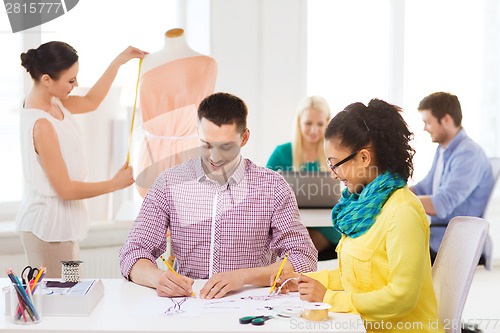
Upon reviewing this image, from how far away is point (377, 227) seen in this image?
1.96 m

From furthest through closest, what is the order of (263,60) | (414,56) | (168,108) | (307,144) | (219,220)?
(414,56) < (263,60) < (307,144) < (168,108) < (219,220)

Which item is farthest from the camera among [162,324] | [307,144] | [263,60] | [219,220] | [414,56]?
[414,56]

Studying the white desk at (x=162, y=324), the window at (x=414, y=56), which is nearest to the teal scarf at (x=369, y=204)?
the white desk at (x=162, y=324)

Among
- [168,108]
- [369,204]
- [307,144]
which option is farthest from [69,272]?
[307,144]

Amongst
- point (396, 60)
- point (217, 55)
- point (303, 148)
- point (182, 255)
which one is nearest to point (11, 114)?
point (217, 55)

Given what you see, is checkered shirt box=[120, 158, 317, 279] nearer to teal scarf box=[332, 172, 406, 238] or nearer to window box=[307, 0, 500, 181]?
teal scarf box=[332, 172, 406, 238]

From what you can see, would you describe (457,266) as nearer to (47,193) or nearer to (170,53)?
(47,193)

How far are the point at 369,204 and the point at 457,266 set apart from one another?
0.38 meters

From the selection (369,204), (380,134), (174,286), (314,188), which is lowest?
(314,188)

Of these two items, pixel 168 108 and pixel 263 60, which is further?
pixel 263 60

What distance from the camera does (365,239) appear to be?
199cm

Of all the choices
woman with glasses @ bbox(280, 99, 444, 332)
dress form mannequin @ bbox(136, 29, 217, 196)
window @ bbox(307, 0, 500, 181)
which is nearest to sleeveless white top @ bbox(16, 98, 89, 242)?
dress form mannequin @ bbox(136, 29, 217, 196)

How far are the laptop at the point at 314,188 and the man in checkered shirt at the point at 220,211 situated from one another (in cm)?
138

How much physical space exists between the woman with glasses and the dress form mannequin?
1694mm
